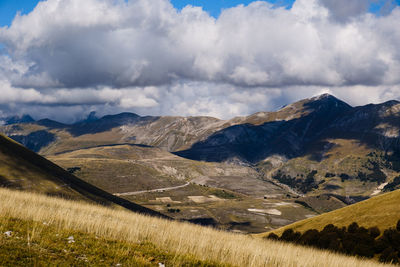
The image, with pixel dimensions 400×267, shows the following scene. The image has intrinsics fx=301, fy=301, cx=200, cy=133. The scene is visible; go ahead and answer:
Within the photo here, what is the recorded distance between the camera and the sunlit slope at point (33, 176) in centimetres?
11444

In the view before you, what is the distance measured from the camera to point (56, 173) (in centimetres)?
14312

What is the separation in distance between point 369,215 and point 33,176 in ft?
404

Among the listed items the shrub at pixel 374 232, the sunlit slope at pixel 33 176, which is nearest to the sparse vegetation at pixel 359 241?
the shrub at pixel 374 232

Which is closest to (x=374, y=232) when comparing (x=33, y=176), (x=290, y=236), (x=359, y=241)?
(x=359, y=241)

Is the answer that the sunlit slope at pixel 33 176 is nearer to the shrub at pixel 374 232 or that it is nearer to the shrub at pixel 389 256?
the shrub at pixel 374 232

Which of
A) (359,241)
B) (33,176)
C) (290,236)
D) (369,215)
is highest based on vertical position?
(369,215)

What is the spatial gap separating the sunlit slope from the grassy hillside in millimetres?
87870

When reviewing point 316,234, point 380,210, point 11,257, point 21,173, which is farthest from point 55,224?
point 21,173

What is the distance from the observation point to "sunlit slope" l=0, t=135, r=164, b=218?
114 meters

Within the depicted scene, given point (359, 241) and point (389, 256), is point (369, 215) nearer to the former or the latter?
point (359, 241)

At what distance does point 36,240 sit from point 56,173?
145008mm

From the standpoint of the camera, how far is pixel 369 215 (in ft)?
136

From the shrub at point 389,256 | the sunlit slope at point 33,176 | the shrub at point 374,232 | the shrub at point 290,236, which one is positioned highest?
the shrub at point 374,232

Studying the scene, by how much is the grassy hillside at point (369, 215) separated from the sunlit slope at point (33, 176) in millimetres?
87870
